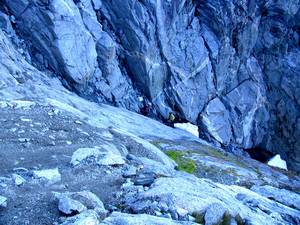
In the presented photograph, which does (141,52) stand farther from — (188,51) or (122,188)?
(122,188)

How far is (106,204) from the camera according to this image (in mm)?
18547

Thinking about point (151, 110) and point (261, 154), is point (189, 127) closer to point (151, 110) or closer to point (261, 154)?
point (151, 110)

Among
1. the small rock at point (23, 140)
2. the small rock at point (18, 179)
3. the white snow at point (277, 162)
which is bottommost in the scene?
the white snow at point (277, 162)

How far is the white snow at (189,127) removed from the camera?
58.2 meters

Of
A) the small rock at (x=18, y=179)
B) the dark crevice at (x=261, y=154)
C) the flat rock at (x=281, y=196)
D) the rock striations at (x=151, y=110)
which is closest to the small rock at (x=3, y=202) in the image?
the rock striations at (x=151, y=110)

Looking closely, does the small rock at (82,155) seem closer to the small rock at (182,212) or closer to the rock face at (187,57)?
the small rock at (182,212)

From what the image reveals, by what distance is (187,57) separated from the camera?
58.9 meters

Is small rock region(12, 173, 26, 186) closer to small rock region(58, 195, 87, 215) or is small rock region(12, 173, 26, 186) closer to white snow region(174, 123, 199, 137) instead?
small rock region(58, 195, 87, 215)

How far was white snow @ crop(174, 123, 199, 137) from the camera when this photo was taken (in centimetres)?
5822

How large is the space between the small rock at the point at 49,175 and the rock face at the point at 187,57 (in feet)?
86.2

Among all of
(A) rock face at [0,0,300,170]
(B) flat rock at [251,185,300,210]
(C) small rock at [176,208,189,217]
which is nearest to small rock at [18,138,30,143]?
(C) small rock at [176,208,189,217]

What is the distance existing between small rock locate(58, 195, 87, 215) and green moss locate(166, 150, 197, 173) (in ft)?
72.8

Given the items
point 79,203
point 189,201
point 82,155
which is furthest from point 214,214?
point 82,155

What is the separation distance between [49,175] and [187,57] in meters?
40.8
